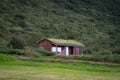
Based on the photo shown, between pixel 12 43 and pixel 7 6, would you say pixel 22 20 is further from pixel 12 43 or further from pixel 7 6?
pixel 12 43

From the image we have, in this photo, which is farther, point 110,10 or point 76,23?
point 110,10

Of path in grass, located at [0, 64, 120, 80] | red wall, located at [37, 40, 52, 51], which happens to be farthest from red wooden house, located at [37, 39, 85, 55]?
path in grass, located at [0, 64, 120, 80]

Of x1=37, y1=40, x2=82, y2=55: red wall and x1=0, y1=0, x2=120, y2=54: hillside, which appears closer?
x1=37, y1=40, x2=82, y2=55: red wall

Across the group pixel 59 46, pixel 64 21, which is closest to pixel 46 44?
pixel 59 46

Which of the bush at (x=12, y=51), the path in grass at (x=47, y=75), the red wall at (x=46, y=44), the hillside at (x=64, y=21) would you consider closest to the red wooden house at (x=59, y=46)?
the red wall at (x=46, y=44)

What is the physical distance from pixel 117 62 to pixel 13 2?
77265mm

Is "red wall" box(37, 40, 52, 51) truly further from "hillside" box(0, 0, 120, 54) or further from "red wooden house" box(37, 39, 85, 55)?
"hillside" box(0, 0, 120, 54)

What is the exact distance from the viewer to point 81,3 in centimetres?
13738

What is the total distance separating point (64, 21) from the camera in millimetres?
111875

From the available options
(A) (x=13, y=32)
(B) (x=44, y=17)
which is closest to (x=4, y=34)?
(A) (x=13, y=32)

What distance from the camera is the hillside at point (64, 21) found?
3469 inches

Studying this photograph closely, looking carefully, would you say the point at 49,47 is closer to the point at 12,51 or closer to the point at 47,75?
the point at 12,51

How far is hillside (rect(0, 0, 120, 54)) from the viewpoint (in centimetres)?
8812

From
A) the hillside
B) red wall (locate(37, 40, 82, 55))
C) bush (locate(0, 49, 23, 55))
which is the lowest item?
bush (locate(0, 49, 23, 55))
